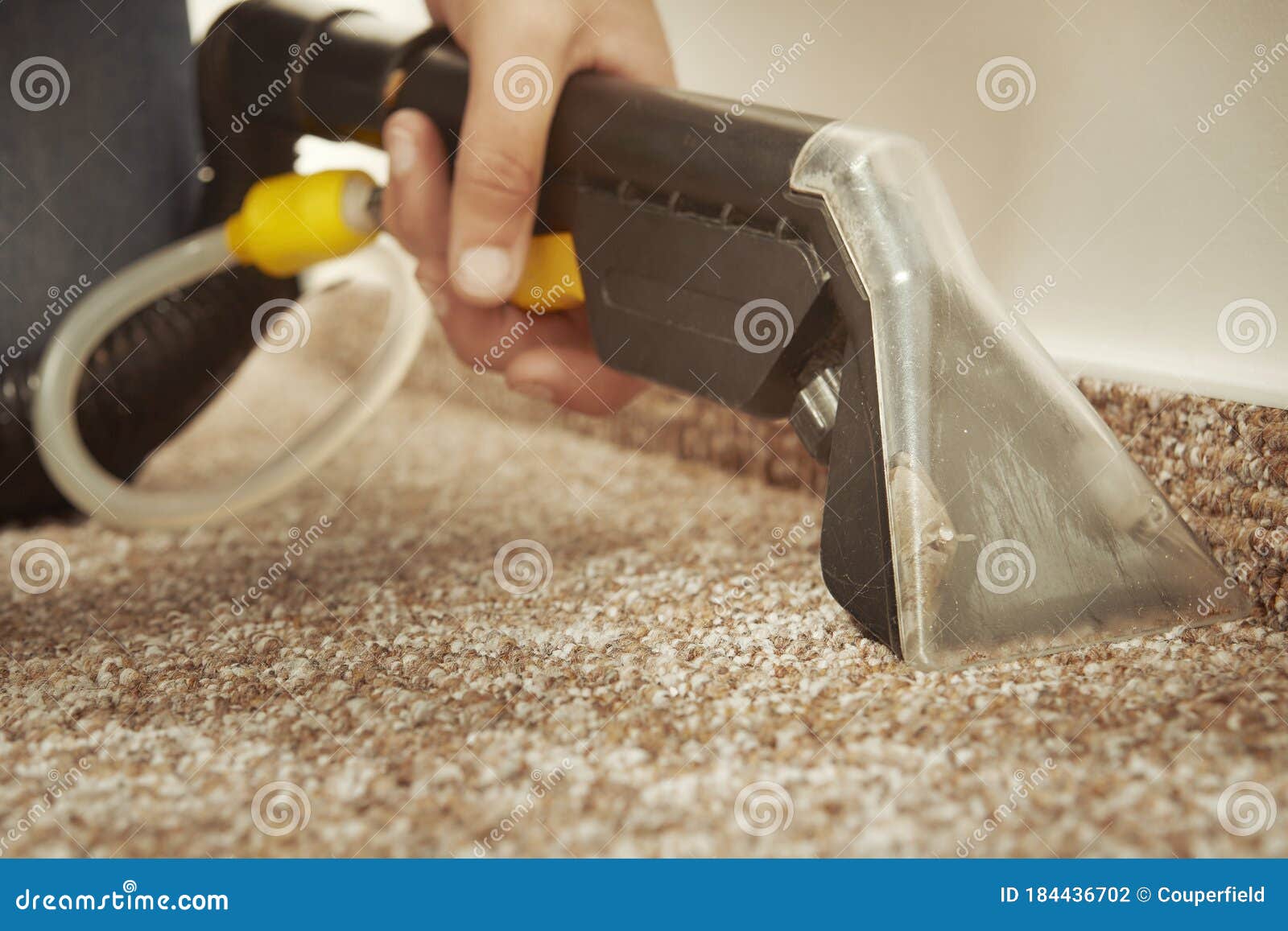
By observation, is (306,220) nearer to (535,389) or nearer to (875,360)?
(535,389)

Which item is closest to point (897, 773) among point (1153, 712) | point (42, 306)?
point (1153, 712)

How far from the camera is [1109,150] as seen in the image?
2.11ft

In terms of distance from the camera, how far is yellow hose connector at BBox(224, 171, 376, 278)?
752mm

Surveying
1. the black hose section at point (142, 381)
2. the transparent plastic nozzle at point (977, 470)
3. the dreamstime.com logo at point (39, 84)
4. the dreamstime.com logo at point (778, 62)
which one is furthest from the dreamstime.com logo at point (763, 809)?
the dreamstime.com logo at point (39, 84)

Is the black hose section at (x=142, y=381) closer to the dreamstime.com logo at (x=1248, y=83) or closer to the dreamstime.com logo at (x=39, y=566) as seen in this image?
the dreamstime.com logo at (x=39, y=566)

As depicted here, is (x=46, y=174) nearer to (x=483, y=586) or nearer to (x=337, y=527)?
(x=337, y=527)

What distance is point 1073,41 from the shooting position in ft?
2.14

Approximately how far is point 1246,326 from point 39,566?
2.96 feet

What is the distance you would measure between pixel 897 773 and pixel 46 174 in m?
0.94

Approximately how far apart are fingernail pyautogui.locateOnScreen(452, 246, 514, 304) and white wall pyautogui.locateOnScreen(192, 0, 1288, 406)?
337 mm

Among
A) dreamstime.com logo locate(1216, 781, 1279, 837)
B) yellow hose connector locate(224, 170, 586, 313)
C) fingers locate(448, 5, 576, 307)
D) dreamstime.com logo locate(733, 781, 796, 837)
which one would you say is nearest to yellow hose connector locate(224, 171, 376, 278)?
yellow hose connector locate(224, 170, 586, 313)

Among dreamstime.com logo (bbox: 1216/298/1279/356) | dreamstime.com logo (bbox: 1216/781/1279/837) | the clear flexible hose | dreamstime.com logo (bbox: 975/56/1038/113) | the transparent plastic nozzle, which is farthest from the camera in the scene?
the clear flexible hose

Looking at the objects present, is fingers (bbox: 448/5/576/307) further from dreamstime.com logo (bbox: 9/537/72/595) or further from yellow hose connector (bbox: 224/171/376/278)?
dreamstime.com logo (bbox: 9/537/72/595)

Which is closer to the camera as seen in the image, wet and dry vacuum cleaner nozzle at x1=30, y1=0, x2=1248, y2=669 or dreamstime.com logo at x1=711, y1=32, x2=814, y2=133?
wet and dry vacuum cleaner nozzle at x1=30, y1=0, x2=1248, y2=669
